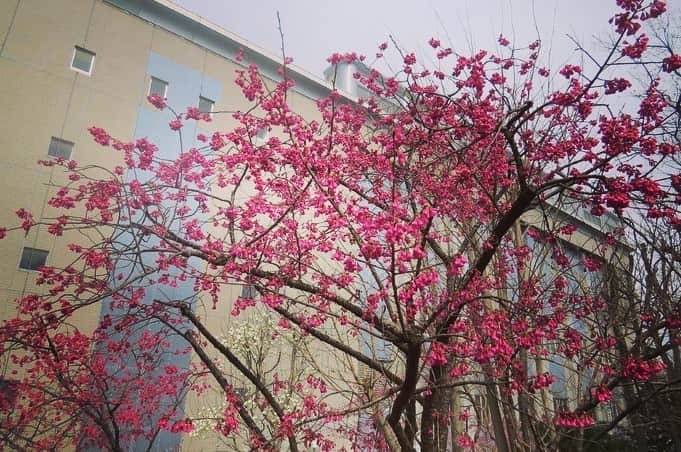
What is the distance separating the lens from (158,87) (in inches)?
469

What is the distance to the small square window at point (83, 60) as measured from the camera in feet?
34.7

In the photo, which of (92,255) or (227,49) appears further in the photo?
(227,49)

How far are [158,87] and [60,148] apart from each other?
3.30 meters

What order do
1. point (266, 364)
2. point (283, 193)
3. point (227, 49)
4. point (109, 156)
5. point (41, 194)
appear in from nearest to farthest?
point (283, 193), point (41, 194), point (109, 156), point (266, 364), point (227, 49)

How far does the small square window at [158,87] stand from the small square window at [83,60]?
1483 millimetres

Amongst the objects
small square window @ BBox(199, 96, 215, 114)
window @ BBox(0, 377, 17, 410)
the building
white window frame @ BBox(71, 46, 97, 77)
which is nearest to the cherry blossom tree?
window @ BBox(0, 377, 17, 410)

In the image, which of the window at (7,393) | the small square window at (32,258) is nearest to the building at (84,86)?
the small square window at (32,258)

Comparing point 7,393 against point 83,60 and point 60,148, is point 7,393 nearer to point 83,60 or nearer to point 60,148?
point 60,148

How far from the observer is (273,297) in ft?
15.4

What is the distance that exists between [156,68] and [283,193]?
811 cm

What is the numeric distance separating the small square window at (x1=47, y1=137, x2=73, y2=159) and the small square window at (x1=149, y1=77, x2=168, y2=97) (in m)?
2.86

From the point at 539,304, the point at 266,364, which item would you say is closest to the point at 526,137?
the point at 539,304

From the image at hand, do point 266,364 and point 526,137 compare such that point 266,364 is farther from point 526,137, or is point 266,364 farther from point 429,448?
point 526,137

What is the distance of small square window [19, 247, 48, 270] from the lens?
8984 millimetres
